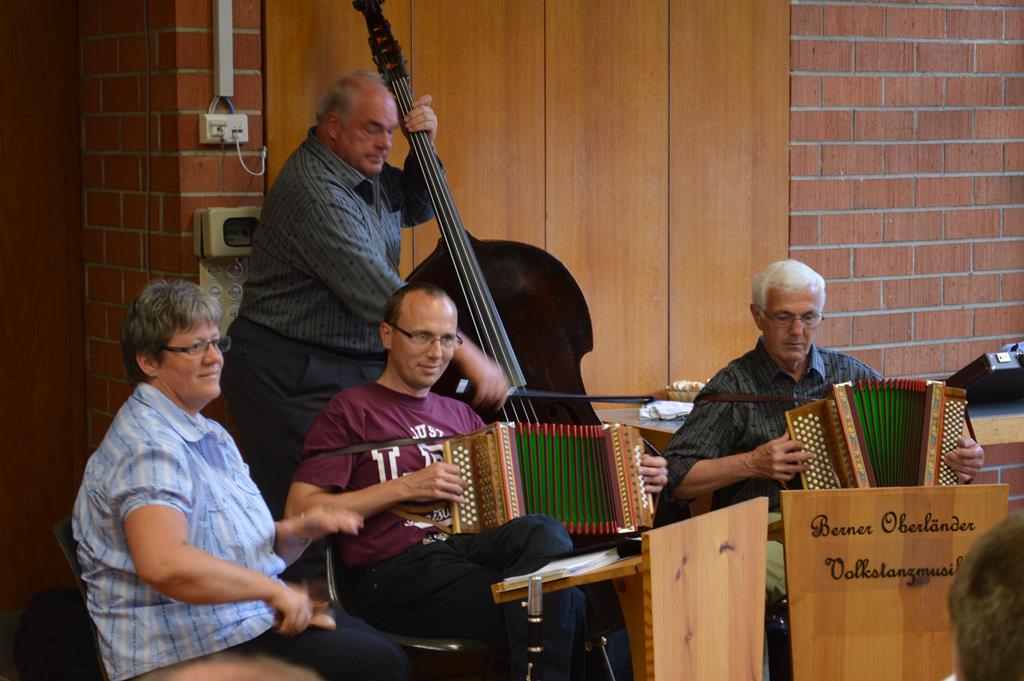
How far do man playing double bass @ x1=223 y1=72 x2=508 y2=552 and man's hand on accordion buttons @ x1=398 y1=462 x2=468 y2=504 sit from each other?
673mm

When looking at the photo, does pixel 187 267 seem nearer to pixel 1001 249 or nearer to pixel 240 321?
pixel 240 321

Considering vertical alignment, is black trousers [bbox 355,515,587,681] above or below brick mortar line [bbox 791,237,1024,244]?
below

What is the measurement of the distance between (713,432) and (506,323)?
61 cm

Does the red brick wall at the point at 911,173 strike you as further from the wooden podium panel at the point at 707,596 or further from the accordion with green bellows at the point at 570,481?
the wooden podium panel at the point at 707,596

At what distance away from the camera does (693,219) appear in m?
4.98

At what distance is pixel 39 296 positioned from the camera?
4414 mm

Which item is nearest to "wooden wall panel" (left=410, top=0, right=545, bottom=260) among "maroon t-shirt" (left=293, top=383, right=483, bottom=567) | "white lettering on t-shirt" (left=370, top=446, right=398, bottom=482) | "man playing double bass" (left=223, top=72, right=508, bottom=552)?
"man playing double bass" (left=223, top=72, right=508, bottom=552)

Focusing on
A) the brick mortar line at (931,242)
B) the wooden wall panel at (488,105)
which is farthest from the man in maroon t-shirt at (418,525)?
the brick mortar line at (931,242)

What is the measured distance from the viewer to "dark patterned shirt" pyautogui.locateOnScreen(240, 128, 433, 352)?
3.78 meters

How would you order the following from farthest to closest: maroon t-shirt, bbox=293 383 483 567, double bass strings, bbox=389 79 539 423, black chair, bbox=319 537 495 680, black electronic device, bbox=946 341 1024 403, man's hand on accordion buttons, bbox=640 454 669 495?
black electronic device, bbox=946 341 1024 403
double bass strings, bbox=389 79 539 423
man's hand on accordion buttons, bbox=640 454 669 495
maroon t-shirt, bbox=293 383 483 567
black chair, bbox=319 537 495 680

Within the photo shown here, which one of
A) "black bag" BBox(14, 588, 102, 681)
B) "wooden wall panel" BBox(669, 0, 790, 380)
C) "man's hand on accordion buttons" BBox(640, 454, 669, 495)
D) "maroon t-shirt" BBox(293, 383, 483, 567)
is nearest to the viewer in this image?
"maroon t-shirt" BBox(293, 383, 483, 567)

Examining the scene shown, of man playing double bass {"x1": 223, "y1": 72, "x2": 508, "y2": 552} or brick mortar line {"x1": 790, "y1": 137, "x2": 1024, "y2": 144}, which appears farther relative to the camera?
brick mortar line {"x1": 790, "y1": 137, "x2": 1024, "y2": 144}

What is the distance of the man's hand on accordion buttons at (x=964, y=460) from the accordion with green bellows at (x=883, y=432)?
0.05 feet

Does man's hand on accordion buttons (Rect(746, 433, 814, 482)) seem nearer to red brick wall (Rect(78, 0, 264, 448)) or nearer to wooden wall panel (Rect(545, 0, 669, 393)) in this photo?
wooden wall panel (Rect(545, 0, 669, 393))
